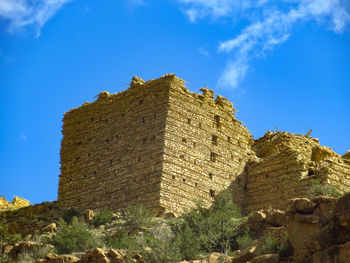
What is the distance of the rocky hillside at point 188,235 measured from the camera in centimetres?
1658

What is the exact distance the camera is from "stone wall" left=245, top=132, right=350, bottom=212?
3066cm

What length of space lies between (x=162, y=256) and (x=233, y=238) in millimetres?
3125

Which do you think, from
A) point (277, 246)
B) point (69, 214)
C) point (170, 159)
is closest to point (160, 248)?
point (277, 246)

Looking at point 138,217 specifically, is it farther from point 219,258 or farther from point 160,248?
point 219,258

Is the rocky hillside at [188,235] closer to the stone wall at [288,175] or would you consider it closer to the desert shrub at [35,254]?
the desert shrub at [35,254]

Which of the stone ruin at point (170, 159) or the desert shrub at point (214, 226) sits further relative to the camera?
the stone ruin at point (170, 159)

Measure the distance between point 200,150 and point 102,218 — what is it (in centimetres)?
525

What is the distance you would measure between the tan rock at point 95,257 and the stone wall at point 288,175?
10.6m

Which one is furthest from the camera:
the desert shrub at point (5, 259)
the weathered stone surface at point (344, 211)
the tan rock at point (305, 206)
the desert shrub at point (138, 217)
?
the desert shrub at point (138, 217)

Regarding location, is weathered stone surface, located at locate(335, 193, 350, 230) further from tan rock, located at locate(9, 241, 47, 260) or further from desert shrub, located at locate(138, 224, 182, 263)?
tan rock, located at locate(9, 241, 47, 260)

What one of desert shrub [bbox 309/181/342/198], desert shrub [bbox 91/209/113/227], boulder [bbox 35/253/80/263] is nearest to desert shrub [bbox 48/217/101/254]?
desert shrub [bbox 91/209/113/227]

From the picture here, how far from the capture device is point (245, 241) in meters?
22.2

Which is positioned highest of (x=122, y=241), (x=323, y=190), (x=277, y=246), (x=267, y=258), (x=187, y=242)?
(x=323, y=190)

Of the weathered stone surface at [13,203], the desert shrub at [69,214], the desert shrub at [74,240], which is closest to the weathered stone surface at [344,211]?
the desert shrub at [74,240]
